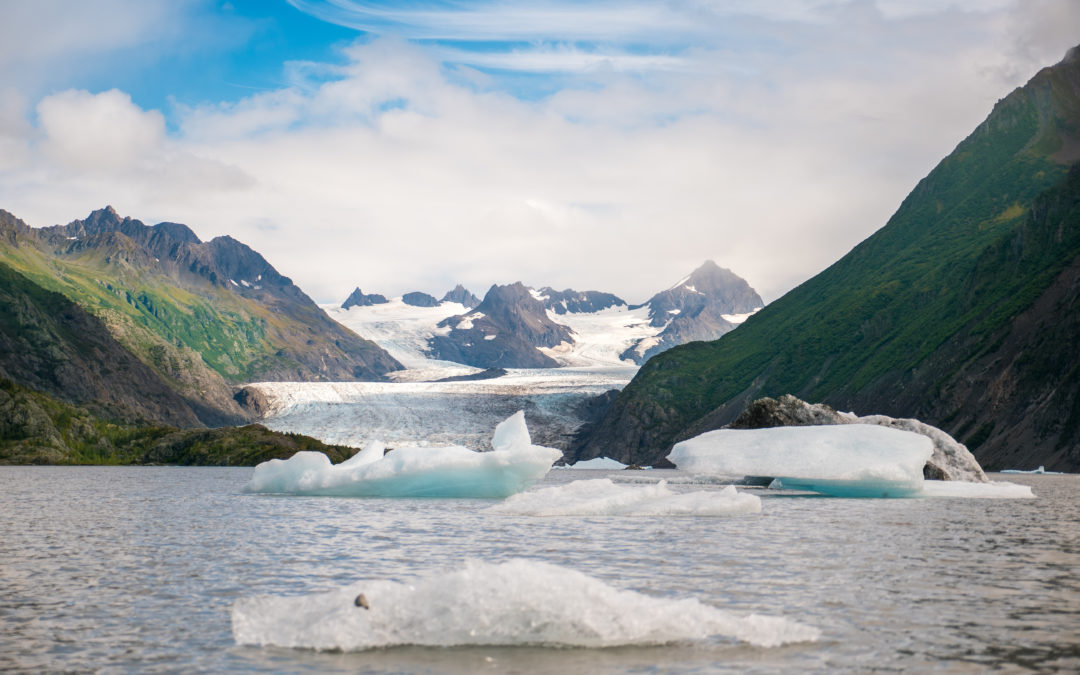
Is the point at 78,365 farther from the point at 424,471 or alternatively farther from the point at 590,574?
the point at 590,574

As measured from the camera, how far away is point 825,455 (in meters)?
41.3

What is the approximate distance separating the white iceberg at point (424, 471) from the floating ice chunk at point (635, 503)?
4.40 metres

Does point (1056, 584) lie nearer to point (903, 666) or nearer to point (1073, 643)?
point (1073, 643)

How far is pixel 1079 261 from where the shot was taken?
114 meters

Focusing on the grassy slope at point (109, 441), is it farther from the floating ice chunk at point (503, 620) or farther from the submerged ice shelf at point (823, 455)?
the floating ice chunk at point (503, 620)

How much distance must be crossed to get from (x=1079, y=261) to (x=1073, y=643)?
118 metres

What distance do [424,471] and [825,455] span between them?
18.9 meters

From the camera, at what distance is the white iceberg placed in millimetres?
43812

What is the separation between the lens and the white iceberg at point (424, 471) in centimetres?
4381

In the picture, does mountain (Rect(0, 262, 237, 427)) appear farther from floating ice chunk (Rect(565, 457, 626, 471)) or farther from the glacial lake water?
the glacial lake water

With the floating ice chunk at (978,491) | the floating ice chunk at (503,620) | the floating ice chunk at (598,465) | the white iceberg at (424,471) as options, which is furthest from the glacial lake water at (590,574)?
the floating ice chunk at (598,465)

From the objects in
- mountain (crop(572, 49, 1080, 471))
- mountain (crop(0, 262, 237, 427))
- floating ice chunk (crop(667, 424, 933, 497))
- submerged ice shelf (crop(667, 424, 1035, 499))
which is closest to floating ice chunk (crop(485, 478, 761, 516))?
submerged ice shelf (crop(667, 424, 1035, 499))

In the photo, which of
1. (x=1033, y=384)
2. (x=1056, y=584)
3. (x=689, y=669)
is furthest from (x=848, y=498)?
(x=1033, y=384)

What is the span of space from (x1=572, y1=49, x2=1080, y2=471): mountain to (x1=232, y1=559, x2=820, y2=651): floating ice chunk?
87.6 m
